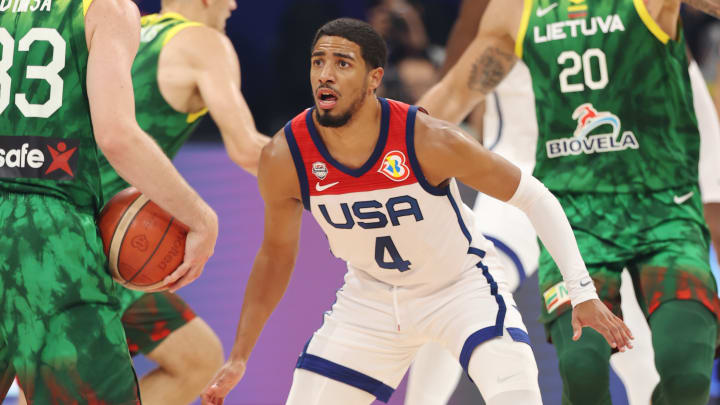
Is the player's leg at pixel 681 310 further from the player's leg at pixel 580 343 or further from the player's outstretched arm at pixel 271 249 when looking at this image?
the player's outstretched arm at pixel 271 249

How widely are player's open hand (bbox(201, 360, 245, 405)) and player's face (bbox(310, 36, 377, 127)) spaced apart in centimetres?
93

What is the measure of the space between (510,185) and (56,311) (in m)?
1.63

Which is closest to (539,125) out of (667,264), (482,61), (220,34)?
(482,61)

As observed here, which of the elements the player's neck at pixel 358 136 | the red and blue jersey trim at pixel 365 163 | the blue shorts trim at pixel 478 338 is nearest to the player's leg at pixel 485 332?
the blue shorts trim at pixel 478 338

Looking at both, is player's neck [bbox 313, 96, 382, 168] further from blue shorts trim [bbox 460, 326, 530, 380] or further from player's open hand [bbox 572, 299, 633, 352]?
player's open hand [bbox 572, 299, 633, 352]

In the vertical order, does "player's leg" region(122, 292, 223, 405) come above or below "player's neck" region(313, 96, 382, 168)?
below

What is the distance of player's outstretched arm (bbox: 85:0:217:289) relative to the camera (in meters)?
3.54

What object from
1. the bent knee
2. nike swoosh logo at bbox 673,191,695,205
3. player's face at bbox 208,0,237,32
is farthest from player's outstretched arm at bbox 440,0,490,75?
the bent knee

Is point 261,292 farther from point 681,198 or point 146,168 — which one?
point 681,198

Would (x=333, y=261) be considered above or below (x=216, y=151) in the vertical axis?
below

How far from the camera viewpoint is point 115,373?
11.7ft

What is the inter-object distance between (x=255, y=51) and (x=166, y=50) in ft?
19.5

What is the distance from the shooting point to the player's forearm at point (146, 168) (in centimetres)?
354

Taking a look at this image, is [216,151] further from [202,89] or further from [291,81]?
[291,81]
